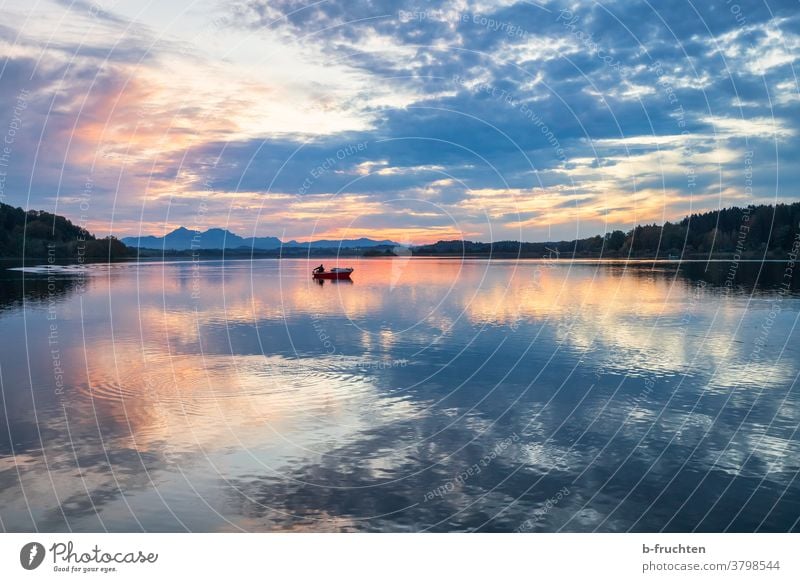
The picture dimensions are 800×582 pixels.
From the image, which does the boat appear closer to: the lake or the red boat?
the red boat

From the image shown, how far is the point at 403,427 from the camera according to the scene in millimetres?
25875

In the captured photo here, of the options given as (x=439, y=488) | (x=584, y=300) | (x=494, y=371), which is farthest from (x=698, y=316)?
(x=439, y=488)

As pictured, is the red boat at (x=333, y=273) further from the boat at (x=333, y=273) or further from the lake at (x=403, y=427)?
the lake at (x=403, y=427)

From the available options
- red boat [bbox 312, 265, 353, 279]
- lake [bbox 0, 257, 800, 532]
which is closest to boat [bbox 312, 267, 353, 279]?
red boat [bbox 312, 265, 353, 279]

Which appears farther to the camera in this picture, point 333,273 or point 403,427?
point 333,273

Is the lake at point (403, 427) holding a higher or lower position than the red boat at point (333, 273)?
lower

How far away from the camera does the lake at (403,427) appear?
18.2 metres

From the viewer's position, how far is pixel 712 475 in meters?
20.6

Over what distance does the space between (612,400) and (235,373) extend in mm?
19715

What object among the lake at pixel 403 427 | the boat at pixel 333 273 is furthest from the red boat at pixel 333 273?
the lake at pixel 403 427

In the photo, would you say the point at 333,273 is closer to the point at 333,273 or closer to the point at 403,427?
the point at 333,273

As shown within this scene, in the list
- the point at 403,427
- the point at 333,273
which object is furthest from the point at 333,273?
the point at 403,427

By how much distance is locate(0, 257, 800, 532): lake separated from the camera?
18.2m

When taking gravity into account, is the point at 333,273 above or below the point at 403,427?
above
